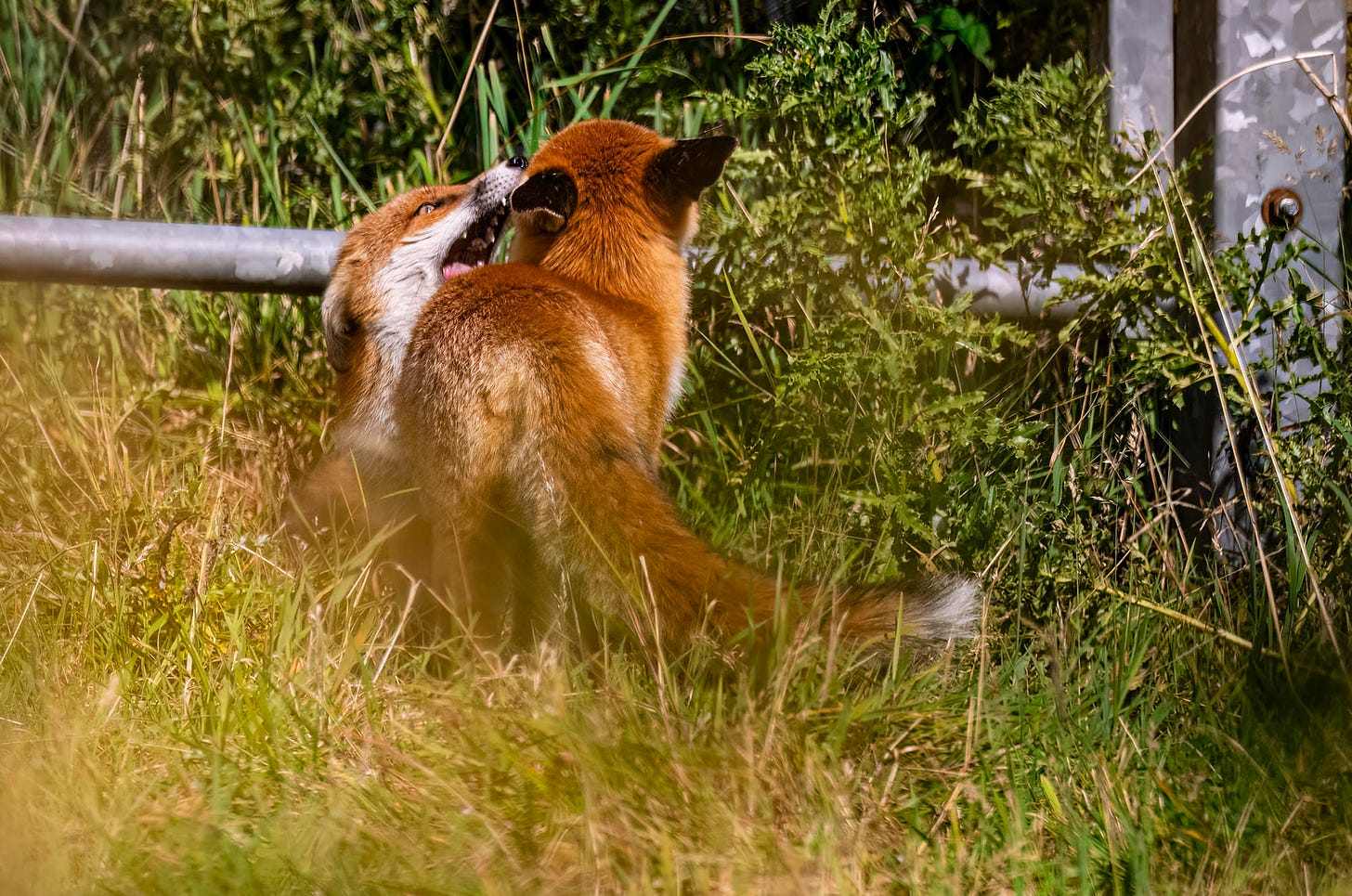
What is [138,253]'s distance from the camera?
10.3 feet

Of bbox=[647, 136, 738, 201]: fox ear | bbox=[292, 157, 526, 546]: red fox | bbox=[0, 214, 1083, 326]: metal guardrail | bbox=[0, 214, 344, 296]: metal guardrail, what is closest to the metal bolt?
bbox=[0, 214, 1083, 326]: metal guardrail

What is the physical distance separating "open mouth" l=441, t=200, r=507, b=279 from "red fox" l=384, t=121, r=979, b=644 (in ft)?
0.77

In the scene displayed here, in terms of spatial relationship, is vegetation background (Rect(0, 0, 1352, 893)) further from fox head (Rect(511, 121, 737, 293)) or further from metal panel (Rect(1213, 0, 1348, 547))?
fox head (Rect(511, 121, 737, 293))

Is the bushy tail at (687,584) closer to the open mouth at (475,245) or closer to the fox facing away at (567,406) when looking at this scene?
the fox facing away at (567,406)

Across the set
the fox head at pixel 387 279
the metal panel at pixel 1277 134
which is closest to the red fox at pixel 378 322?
the fox head at pixel 387 279

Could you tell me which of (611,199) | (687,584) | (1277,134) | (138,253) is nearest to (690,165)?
(611,199)

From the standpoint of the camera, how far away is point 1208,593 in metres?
3.16

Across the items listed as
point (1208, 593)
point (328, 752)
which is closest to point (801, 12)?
point (1208, 593)

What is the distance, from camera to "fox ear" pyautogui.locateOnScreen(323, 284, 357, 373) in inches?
138

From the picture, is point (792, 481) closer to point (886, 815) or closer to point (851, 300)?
point (851, 300)

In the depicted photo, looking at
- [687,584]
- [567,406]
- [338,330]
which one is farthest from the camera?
[338,330]

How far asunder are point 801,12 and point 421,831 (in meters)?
3.91

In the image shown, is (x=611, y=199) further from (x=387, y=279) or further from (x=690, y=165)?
(x=387, y=279)

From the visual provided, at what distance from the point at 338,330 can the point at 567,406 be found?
3.92 feet
